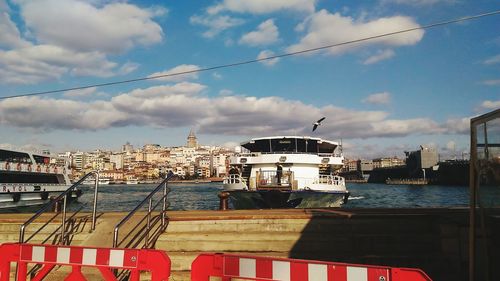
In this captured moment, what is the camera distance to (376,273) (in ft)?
11.4

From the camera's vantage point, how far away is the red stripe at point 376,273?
11.3ft

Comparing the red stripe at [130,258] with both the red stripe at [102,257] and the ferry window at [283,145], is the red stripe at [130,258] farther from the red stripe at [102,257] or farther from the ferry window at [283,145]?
the ferry window at [283,145]

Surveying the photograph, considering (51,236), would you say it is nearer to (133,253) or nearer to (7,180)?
(133,253)

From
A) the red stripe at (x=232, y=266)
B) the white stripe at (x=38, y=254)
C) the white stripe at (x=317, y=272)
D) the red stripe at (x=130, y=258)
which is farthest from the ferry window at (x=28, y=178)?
the white stripe at (x=317, y=272)

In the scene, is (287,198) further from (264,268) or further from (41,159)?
(41,159)

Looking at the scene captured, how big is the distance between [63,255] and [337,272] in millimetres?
3427

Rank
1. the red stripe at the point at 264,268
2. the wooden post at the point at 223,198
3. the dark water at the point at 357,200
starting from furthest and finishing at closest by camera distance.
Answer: the dark water at the point at 357,200, the wooden post at the point at 223,198, the red stripe at the point at 264,268

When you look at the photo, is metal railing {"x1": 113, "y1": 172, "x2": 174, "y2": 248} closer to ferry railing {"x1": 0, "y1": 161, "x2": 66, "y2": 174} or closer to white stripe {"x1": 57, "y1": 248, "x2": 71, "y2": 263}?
white stripe {"x1": 57, "y1": 248, "x2": 71, "y2": 263}

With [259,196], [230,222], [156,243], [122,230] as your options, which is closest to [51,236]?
[122,230]

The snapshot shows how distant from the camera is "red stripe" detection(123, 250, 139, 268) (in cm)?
464

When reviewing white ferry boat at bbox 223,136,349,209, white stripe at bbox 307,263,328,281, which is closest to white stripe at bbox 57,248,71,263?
white stripe at bbox 307,263,328,281

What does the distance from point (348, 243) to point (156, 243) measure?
12.4ft

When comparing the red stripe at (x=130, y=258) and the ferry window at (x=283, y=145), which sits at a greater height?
the ferry window at (x=283, y=145)

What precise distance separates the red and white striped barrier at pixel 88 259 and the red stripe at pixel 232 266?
0.82 meters
